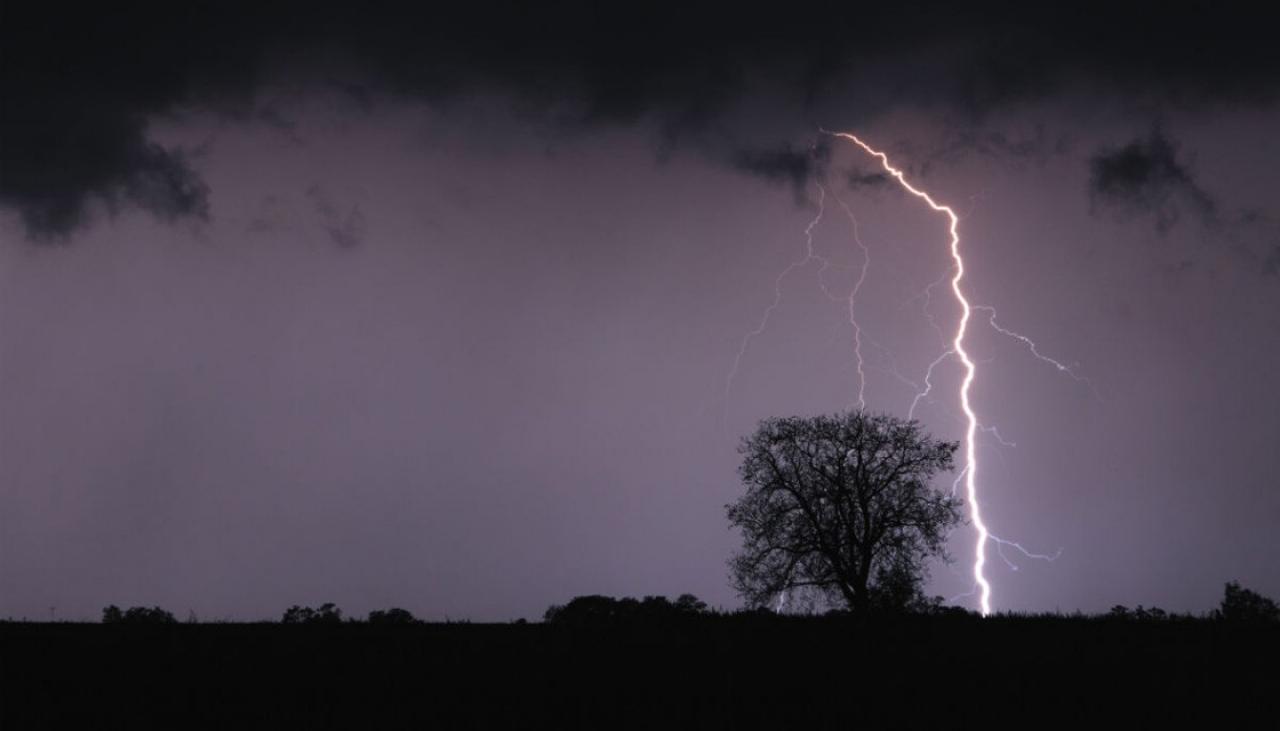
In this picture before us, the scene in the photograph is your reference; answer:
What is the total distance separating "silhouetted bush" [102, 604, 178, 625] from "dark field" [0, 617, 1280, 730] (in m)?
0.99

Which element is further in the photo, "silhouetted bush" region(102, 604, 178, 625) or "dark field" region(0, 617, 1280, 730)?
"silhouetted bush" region(102, 604, 178, 625)

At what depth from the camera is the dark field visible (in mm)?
10109

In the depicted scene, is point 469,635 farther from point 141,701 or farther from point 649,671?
point 141,701

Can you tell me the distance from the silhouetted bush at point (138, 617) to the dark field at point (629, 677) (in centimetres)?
99

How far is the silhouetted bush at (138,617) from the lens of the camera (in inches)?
684

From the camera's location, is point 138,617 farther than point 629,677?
Yes

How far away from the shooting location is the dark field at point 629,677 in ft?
33.2

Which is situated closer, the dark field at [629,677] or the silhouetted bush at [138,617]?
the dark field at [629,677]

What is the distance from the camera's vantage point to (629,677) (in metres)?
11.9

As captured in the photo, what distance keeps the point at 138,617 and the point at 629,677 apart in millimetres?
19080

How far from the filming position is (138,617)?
2556 cm

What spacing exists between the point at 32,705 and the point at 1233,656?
16191mm

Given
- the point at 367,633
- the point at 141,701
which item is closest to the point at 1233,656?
the point at 367,633

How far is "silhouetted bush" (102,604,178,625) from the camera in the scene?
57.0ft
